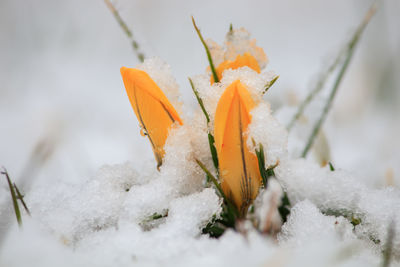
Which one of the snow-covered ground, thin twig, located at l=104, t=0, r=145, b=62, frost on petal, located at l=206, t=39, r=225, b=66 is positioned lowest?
the snow-covered ground

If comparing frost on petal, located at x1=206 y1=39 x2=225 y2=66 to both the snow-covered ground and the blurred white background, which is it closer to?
the snow-covered ground

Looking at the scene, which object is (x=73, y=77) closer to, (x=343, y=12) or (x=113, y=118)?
(x=113, y=118)

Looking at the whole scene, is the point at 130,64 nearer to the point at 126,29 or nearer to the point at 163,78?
the point at 126,29

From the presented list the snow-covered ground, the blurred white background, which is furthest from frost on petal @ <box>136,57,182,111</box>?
the blurred white background

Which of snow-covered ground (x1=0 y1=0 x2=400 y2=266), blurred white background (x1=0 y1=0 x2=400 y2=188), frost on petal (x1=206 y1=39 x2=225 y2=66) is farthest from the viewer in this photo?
blurred white background (x1=0 y1=0 x2=400 y2=188)

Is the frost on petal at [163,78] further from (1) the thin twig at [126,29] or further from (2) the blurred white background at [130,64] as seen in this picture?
(2) the blurred white background at [130,64]

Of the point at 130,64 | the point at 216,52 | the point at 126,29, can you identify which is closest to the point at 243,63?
the point at 216,52

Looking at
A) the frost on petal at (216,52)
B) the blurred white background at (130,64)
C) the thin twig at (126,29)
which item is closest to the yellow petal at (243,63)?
the frost on petal at (216,52)
